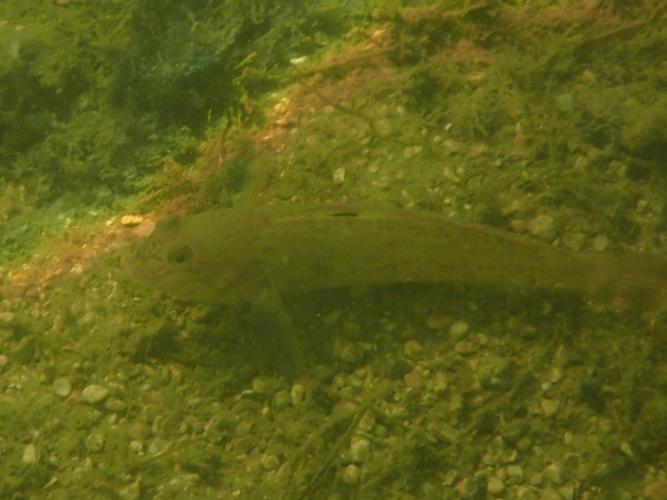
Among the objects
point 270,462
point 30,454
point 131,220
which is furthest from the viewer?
point 131,220

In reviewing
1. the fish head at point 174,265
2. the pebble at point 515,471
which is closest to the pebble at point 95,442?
the fish head at point 174,265

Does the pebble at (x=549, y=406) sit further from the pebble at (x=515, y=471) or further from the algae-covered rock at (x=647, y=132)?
the algae-covered rock at (x=647, y=132)

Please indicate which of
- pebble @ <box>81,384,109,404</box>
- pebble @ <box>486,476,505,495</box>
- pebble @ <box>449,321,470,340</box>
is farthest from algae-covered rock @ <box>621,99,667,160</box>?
pebble @ <box>81,384,109,404</box>

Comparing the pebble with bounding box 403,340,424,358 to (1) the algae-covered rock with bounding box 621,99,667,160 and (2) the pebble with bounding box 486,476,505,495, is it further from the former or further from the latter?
(1) the algae-covered rock with bounding box 621,99,667,160

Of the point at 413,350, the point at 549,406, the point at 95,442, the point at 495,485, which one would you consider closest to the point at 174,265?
the point at 95,442

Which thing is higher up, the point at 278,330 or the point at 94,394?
the point at 278,330

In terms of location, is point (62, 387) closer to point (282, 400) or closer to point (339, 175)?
point (282, 400)

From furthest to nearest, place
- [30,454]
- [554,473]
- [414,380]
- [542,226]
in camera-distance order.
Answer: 1. [542,226]
2. [30,454]
3. [414,380]
4. [554,473]
